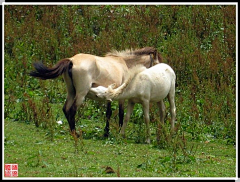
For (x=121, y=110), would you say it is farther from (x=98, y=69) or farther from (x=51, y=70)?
(x=51, y=70)

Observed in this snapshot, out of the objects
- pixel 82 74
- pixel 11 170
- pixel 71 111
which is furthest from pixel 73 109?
pixel 11 170

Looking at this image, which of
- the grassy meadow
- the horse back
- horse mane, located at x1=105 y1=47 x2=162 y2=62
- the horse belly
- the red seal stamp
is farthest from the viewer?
horse mane, located at x1=105 y1=47 x2=162 y2=62

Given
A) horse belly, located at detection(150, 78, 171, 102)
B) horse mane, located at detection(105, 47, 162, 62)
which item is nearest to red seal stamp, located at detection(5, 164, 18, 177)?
horse belly, located at detection(150, 78, 171, 102)

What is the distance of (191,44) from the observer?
16.5 m

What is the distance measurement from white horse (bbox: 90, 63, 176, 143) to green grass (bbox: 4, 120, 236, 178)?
76cm

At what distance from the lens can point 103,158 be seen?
9633 mm

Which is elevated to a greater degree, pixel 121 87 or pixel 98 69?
pixel 98 69

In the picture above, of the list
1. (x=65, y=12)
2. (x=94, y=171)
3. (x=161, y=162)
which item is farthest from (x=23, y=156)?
(x=65, y=12)

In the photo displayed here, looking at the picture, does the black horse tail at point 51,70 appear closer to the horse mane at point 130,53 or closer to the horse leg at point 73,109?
the horse leg at point 73,109

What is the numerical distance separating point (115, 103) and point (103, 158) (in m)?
4.30

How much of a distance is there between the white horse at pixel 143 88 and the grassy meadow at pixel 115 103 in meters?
0.48

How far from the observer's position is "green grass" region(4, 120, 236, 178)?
8.70m

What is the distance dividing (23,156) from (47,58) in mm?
7571

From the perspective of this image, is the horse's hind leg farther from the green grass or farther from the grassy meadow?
the green grass
